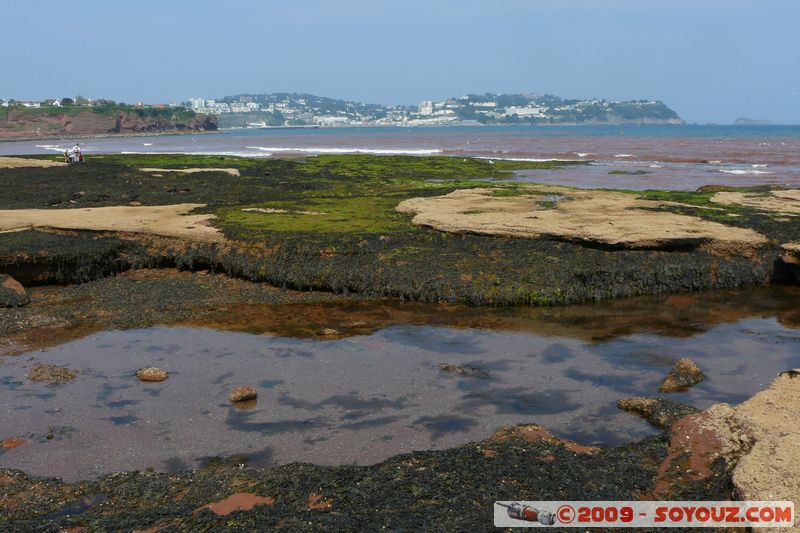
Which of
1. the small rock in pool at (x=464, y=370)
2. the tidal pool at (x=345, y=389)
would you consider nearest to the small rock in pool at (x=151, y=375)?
the tidal pool at (x=345, y=389)

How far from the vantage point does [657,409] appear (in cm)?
1019

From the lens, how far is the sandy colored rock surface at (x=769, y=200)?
950 inches

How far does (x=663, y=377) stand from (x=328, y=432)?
6.34 metres

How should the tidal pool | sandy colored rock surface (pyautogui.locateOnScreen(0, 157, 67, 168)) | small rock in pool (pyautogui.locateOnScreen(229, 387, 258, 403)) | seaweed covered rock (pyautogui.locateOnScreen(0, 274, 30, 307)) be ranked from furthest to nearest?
sandy colored rock surface (pyautogui.locateOnScreen(0, 157, 67, 168))
seaweed covered rock (pyautogui.locateOnScreen(0, 274, 30, 307))
small rock in pool (pyautogui.locateOnScreen(229, 387, 258, 403))
the tidal pool

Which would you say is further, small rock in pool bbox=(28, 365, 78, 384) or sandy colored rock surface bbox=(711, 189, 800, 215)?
sandy colored rock surface bbox=(711, 189, 800, 215)

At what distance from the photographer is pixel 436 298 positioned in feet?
54.7

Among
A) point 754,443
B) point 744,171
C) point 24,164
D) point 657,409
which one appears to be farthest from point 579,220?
point 24,164

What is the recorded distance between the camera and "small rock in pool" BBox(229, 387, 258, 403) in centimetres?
1102

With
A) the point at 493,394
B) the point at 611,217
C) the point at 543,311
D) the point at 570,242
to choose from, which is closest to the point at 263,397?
the point at 493,394

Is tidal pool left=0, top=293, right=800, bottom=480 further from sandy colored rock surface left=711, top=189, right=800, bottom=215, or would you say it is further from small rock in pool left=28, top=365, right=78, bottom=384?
sandy colored rock surface left=711, top=189, right=800, bottom=215

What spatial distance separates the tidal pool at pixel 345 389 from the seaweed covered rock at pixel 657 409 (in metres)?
0.20

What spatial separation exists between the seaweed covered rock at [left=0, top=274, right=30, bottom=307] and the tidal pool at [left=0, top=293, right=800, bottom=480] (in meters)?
3.46

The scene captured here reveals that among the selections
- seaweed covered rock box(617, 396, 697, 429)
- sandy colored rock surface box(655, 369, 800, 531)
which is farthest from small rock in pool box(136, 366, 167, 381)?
sandy colored rock surface box(655, 369, 800, 531)

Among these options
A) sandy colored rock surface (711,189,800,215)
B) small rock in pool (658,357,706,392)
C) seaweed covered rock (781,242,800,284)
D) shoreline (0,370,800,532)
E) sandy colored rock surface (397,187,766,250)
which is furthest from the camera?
sandy colored rock surface (711,189,800,215)
